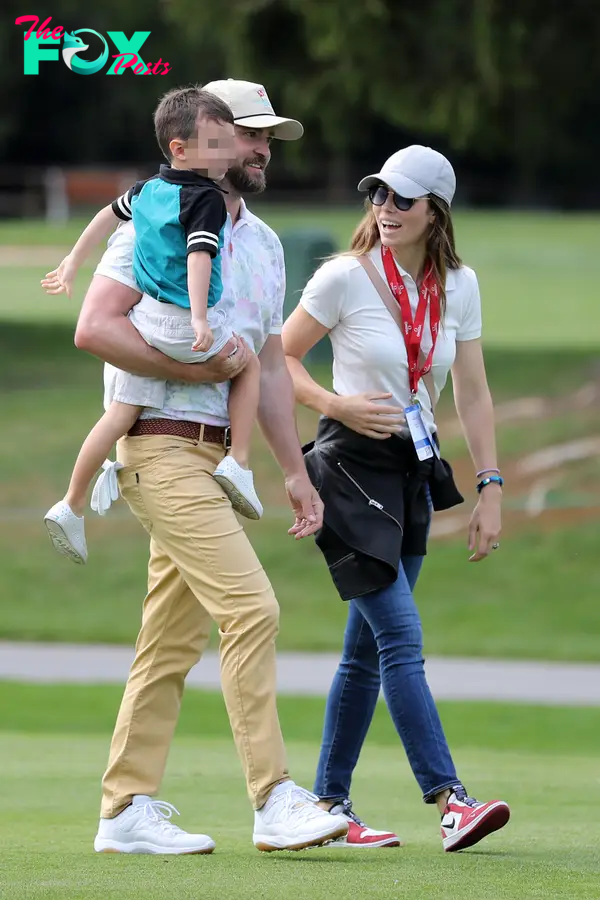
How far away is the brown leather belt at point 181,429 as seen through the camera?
468 centimetres

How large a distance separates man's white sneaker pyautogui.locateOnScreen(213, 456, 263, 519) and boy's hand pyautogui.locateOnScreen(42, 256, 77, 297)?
73cm

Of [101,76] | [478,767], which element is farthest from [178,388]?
[101,76]

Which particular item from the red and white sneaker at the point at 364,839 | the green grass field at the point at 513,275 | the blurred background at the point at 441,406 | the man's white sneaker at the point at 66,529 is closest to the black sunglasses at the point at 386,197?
the man's white sneaker at the point at 66,529

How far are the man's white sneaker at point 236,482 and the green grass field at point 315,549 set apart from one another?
23.7 ft

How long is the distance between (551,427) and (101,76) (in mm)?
46862

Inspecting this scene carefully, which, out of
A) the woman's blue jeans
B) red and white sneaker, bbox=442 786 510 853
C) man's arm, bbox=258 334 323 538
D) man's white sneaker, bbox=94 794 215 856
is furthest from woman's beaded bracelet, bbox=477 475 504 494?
man's white sneaker, bbox=94 794 215 856

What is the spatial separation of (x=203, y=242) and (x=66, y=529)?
36.4 inches

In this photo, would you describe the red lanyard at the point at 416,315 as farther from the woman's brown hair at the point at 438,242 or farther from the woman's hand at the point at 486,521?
the woman's hand at the point at 486,521

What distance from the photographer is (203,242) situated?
440cm

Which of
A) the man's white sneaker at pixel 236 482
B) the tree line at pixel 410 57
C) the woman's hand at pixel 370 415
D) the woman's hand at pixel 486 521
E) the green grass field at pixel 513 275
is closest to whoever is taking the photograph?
the man's white sneaker at pixel 236 482

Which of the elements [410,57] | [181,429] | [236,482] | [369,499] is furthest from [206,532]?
[410,57]

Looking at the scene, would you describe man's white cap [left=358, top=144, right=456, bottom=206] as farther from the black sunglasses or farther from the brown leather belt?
the brown leather belt

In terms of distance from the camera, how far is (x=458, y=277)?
5.20m

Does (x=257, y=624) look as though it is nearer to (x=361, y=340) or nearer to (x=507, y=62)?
(x=361, y=340)
